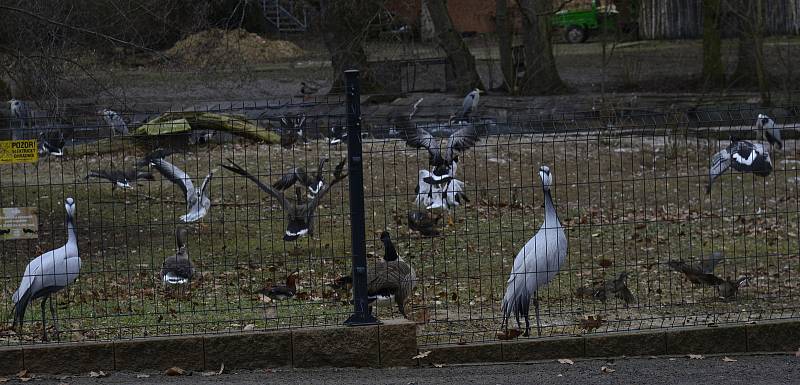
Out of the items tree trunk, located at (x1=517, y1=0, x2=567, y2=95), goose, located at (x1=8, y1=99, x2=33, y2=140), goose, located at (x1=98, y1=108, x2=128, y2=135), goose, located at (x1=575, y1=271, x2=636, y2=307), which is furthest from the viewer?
tree trunk, located at (x1=517, y1=0, x2=567, y2=95)

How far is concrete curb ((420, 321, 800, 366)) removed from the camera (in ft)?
23.9

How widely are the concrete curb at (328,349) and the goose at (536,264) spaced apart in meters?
0.58

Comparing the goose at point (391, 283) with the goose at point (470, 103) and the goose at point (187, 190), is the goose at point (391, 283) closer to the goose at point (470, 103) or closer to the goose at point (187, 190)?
the goose at point (187, 190)

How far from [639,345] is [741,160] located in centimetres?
876

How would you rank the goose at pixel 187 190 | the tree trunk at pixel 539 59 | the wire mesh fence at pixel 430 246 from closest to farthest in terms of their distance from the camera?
the wire mesh fence at pixel 430 246
the goose at pixel 187 190
the tree trunk at pixel 539 59

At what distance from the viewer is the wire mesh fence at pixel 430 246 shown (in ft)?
27.6

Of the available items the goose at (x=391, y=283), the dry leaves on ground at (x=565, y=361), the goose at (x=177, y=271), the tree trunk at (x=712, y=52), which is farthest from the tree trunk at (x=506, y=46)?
the dry leaves on ground at (x=565, y=361)

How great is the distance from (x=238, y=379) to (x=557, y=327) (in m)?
2.35

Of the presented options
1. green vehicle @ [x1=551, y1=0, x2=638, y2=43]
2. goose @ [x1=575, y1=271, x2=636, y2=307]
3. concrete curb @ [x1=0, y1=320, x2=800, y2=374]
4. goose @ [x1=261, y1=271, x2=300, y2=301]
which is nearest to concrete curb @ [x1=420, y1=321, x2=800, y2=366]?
concrete curb @ [x1=0, y1=320, x2=800, y2=374]

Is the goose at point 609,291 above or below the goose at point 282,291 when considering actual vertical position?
below

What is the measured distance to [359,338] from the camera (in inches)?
281

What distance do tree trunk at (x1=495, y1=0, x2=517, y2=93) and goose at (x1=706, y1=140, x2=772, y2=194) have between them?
10.8 meters

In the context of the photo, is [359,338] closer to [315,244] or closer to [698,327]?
[698,327]

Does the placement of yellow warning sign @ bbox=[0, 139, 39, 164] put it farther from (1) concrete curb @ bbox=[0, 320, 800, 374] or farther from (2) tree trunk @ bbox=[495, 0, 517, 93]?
(2) tree trunk @ bbox=[495, 0, 517, 93]
